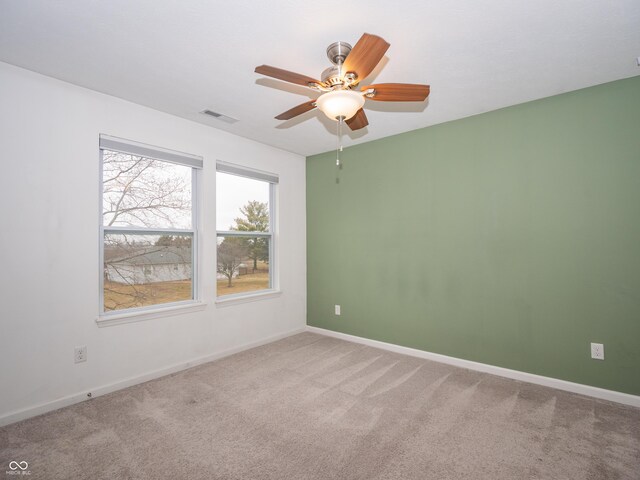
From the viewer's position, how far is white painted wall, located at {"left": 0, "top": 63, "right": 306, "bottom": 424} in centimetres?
231

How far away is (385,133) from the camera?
376 centimetres

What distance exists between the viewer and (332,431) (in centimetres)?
219

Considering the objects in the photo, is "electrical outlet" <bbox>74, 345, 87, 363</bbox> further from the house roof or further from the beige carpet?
the house roof

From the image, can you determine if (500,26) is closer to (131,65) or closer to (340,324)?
(131,65)

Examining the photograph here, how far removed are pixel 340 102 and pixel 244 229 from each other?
→ 8.28 feet

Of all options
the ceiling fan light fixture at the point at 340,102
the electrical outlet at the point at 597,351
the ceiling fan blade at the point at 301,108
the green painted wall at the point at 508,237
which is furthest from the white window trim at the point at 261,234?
the electrical outlet at the point at 597,351

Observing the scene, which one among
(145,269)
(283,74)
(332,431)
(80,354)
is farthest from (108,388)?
(283,74)

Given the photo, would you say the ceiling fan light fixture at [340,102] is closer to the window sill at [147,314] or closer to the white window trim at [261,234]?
the white window trim at [261,234]

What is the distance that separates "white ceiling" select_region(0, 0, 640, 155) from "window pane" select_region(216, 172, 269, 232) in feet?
3.48

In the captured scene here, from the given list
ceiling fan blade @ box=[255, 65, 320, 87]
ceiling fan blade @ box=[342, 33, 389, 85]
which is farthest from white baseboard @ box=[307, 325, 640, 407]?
ceiling fan blade @ box=[255, 65, 320, 87]

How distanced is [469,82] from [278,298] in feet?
10.6

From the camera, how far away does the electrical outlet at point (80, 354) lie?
2592mm

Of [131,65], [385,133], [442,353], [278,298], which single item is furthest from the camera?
[278,298]

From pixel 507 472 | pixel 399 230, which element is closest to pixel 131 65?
pixel 399 230
